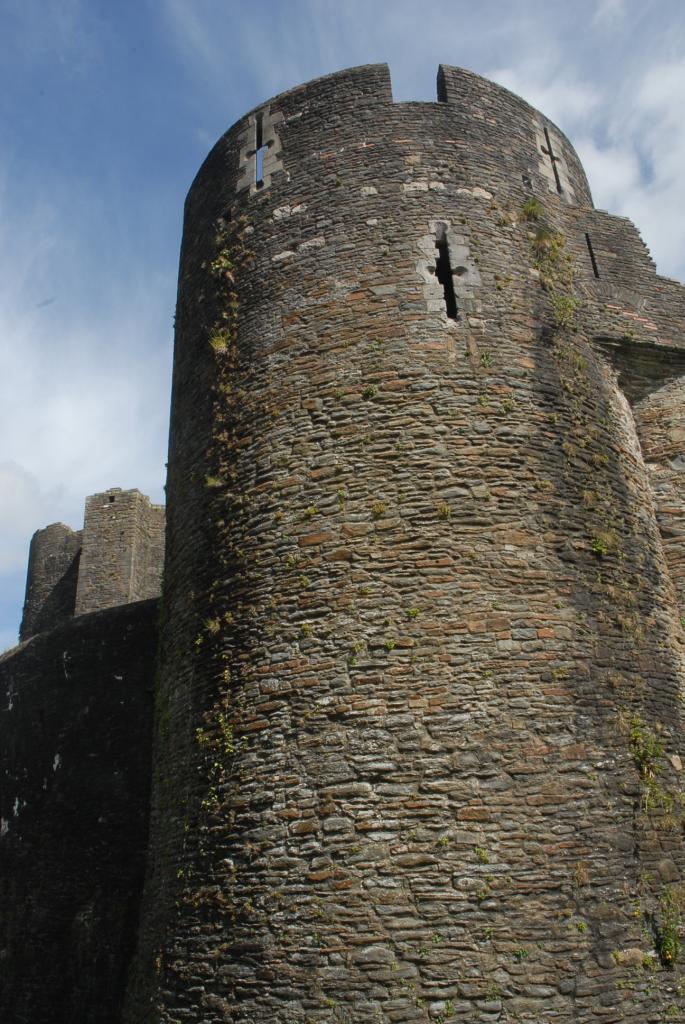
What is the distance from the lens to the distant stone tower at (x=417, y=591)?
5465 millimetres

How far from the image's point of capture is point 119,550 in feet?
64.3

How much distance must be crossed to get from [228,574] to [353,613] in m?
1.35

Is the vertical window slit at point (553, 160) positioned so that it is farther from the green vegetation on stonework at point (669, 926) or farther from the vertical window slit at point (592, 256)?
the green vegetation on stonework at point (669, 926)

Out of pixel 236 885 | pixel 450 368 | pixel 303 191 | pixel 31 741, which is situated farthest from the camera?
pixel 31 741

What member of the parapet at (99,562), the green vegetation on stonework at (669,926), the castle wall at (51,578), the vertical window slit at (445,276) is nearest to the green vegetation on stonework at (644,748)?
the green vegetation on stonework at (669,926)

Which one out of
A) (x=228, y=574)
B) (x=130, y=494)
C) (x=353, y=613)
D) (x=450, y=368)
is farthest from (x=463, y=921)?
(x=130, y=494)

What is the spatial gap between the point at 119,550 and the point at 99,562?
0.57m

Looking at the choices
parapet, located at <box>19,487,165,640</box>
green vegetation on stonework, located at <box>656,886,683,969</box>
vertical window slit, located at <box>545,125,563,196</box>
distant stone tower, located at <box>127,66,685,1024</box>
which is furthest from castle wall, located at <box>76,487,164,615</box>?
green vegetation on stonework, located at <box>656,886,683,969</box>

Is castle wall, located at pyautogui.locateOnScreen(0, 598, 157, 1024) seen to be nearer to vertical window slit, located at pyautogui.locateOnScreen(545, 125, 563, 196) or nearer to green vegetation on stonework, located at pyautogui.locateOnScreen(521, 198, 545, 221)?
green vegetation on stonework, located at pyautogui.locateOnScreen(521, 198, 545, 221)

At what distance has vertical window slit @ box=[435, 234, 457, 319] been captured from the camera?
7430 mm

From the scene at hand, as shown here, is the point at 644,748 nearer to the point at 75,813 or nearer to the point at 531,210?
the point at 531,210

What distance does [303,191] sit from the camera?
822cm

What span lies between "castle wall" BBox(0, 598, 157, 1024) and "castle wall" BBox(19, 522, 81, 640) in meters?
10.1

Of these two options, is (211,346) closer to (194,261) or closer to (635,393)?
(194,261)
